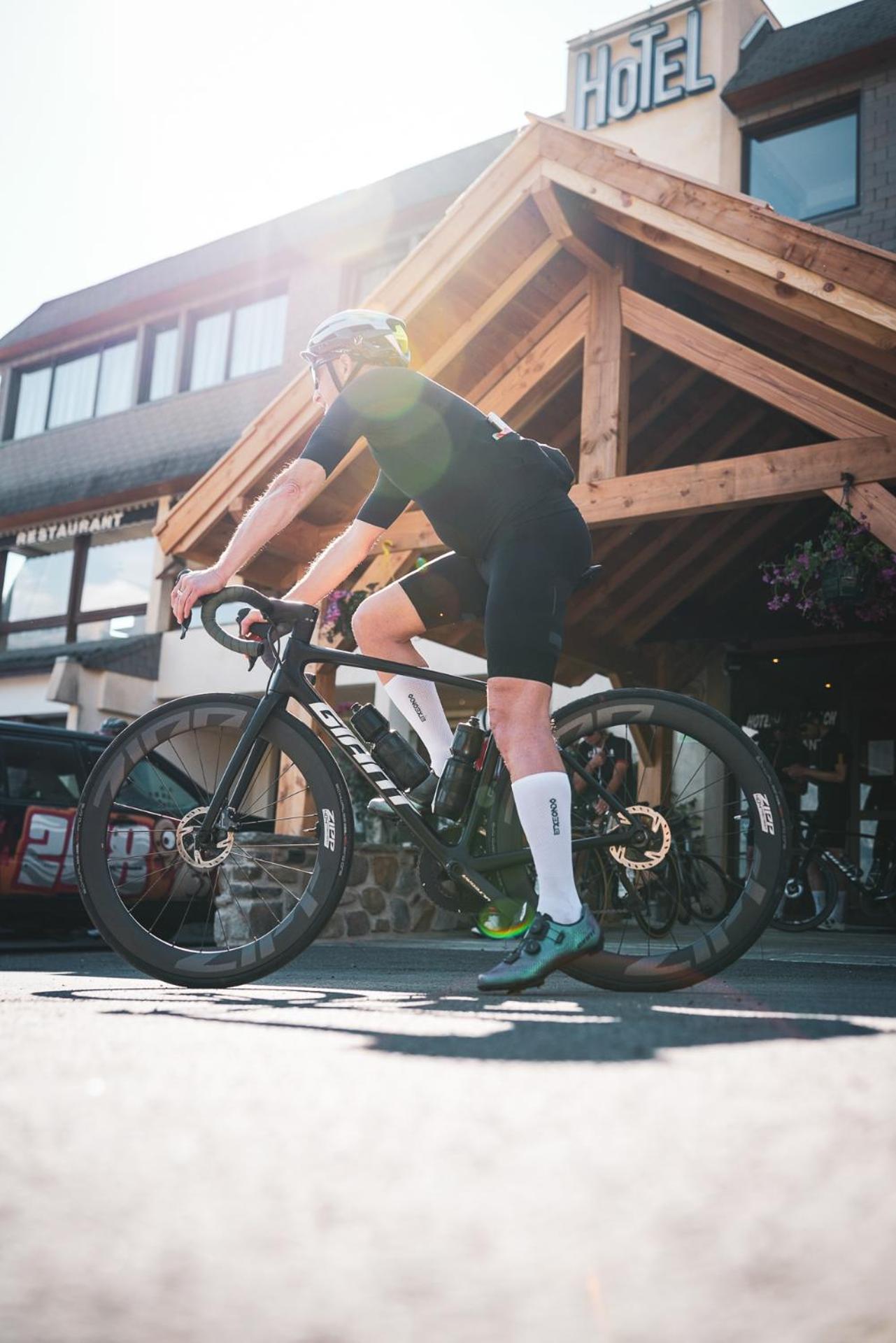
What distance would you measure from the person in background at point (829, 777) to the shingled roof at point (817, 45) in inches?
288

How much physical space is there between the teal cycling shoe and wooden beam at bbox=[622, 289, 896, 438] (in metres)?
3.91

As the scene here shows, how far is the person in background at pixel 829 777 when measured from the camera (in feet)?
34.6

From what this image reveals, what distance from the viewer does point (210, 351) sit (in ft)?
65.4

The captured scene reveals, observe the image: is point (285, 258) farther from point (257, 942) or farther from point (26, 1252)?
point (26, 1252)

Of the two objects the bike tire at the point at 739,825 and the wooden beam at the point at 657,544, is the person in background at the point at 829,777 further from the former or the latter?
the bike tire at the point at 739,825

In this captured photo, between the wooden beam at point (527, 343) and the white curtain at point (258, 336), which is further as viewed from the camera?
the white curtain at point (258, 336)

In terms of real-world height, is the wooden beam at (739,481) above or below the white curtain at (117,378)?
below

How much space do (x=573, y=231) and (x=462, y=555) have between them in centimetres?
458

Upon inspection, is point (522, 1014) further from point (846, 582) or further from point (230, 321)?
point (230, 321)

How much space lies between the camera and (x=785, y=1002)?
8.01 ft

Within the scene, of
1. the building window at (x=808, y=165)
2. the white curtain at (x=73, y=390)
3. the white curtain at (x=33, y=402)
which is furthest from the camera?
the white curtain at (x=33, y=402)

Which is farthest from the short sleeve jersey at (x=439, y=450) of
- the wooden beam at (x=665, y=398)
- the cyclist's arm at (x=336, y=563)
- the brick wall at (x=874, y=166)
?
the brick wall at (x=874, y=166)

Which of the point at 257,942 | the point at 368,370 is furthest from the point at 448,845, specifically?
the point at 368,370

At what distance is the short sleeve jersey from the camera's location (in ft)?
9.88
